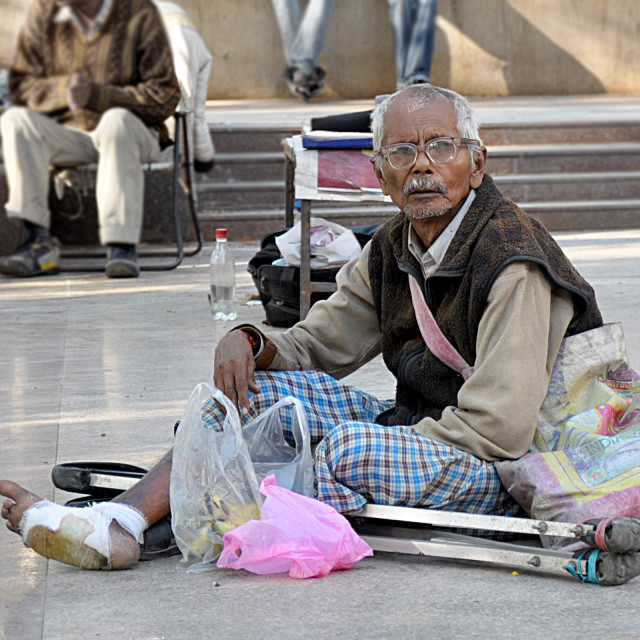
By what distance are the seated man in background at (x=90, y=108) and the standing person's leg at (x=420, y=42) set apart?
4.29 meters

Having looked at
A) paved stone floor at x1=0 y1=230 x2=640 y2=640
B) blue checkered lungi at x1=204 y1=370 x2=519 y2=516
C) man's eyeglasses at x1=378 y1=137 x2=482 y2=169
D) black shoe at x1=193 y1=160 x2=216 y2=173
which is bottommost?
paved stone floor at x1=0 y1=230 x2=640 y2=640

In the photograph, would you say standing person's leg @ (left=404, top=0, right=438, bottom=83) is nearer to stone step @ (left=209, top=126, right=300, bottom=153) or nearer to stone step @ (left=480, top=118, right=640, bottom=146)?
stone step @ (left=480, top=118, right=640, bottom=146)

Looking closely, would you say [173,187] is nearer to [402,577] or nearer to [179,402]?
[179,402]

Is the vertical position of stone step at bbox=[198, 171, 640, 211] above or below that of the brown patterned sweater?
below

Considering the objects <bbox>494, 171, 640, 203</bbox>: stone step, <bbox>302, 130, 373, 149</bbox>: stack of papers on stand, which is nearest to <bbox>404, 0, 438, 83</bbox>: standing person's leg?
<bbox>494, 171, 640, 203</bbox>: stone step

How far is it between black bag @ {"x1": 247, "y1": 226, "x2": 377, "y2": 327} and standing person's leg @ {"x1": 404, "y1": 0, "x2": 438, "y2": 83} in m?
5.60

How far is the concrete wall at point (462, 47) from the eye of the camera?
1169 centimetres

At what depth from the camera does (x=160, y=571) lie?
110 inches

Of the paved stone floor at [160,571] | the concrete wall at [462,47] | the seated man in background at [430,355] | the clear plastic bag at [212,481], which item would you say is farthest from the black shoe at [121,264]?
the concrete wall at [462,47]

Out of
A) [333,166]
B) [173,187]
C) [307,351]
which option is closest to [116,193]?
[173,187]

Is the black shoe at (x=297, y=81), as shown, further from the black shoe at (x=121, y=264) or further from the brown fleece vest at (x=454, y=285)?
the brown fleece vest at (x=454, y=285)

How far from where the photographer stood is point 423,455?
273 cm

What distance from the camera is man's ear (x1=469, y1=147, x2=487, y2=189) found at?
2.92 meters

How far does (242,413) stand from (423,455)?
514mm
